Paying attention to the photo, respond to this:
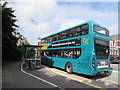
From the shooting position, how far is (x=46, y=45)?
45.4ft

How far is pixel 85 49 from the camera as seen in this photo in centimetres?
771

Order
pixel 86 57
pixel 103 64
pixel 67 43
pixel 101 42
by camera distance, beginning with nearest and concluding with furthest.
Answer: pixel 86 57 → pixel 103 64 → pixel 101 42 → pixel 67 43

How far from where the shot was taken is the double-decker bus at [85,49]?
736 centimetres

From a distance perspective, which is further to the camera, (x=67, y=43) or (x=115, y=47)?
(x=115, y=47)

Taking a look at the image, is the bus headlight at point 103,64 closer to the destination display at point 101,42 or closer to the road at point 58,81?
the road at point 58,81

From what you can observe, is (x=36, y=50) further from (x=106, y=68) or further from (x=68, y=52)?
(x=106, y=68)

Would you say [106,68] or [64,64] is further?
[64,64]

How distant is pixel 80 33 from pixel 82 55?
1766 millimetres

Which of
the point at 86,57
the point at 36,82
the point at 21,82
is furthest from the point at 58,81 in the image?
the point at 86,57

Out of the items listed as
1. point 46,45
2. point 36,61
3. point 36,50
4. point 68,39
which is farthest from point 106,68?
point 36,50

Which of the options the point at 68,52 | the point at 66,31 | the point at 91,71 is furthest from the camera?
the point at 66,31

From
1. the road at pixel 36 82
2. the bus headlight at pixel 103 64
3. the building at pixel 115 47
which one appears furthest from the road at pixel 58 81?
the building at pixel 115 47

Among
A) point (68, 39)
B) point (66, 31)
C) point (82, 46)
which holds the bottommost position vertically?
point (82, 46)

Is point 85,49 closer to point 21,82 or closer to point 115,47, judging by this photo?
point 21,82
